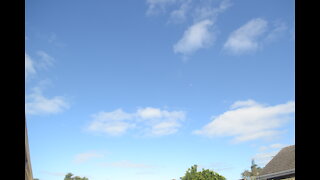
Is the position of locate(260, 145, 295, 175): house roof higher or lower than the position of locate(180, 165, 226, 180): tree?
higher

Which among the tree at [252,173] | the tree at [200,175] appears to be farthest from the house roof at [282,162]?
the tree at [200,175]

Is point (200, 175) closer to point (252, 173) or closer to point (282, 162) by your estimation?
point (252, 173)

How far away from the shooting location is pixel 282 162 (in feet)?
89.0

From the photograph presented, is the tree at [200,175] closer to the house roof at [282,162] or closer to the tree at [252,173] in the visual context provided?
the tree at [252,173]

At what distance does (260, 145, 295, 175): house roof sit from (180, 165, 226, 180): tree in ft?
55.3

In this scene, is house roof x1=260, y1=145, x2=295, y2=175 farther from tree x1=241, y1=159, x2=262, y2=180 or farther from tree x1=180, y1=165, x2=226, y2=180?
tree x1=180, y1=165, x2=226, y2=180

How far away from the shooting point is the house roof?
2572 centimetres

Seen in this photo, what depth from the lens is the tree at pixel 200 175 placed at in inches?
1815

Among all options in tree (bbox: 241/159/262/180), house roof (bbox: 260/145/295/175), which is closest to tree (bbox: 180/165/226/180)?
tree (bbox: 241/159/262/180)
